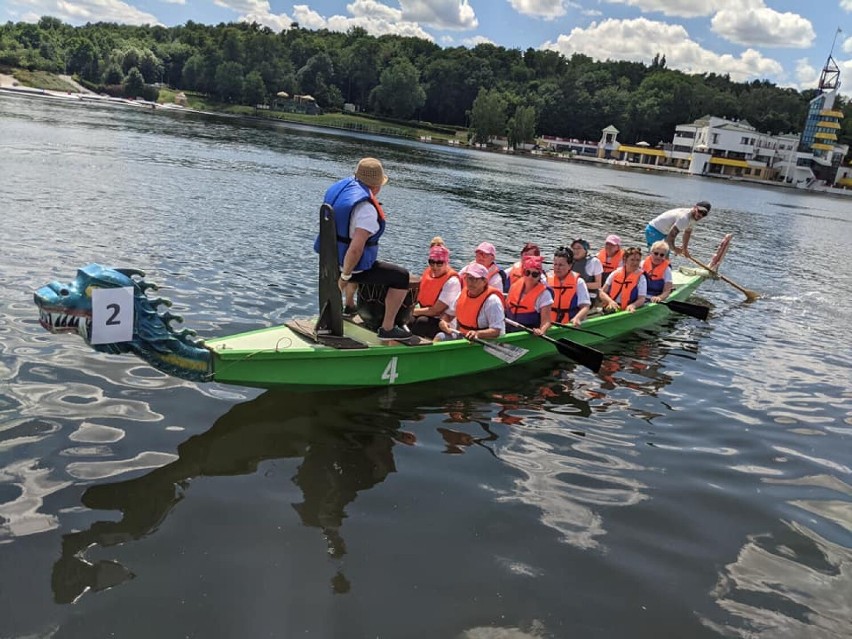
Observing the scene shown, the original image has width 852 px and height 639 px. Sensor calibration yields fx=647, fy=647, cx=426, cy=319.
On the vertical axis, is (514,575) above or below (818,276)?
below

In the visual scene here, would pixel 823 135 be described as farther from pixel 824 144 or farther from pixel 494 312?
pixel 494 312

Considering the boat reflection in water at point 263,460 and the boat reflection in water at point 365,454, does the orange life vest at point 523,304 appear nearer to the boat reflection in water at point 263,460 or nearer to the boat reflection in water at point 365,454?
the boat reflection in water at point 365,454

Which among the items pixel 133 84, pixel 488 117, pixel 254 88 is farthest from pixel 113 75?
pixel 488 117

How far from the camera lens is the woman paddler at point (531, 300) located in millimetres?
9727

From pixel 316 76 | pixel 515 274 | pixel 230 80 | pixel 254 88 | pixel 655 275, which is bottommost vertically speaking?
pixel 515 274

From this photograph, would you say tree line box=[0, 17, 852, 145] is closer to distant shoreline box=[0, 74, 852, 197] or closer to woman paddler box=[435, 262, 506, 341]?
distant shoreline box=[0, 74, 852, 197]

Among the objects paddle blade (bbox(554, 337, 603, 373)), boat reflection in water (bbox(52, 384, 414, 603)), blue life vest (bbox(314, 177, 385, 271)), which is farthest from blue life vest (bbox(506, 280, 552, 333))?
blue life vest (bbox(314, 177, 385, 271))

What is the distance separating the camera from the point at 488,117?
12431cm

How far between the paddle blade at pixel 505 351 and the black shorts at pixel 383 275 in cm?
158

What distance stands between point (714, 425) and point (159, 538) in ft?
22.9

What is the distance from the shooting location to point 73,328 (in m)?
5.66

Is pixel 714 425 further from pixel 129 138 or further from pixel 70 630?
pixel 129 138

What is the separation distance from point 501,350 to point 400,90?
147 metres

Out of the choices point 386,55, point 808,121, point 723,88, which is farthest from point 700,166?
point 386,55
